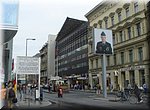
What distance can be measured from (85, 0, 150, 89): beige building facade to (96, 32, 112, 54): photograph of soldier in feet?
24.2

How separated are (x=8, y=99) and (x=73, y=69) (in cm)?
5833

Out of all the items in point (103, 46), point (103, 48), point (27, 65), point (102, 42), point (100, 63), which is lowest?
point (27, 65)

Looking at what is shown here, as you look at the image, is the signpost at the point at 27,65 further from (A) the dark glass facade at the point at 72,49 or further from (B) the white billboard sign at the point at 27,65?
(A) the dark glass facade at the point at 72,49

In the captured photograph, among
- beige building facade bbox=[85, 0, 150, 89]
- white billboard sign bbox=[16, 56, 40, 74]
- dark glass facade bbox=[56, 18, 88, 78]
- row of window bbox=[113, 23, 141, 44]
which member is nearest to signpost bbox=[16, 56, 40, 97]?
white billboard sign bbox=[16, 56, 40, 74]

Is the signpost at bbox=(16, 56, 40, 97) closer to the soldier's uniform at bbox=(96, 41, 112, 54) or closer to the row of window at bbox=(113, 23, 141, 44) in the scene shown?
the soldier's uniform at bbox=(96, 41, 112, 54)

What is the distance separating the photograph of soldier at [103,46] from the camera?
31.8 metres

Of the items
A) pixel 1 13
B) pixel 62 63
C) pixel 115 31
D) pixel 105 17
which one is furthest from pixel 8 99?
pixel 62 63

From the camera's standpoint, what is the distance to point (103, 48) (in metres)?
31.9

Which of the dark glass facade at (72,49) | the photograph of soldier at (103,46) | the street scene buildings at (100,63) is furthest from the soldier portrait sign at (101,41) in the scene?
the dark glass facade at (72,49)

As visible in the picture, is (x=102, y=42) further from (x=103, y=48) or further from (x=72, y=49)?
(x=72, y=49)

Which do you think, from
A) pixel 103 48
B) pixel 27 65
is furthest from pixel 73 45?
pixel 27 65

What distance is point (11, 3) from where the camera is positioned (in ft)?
37.9

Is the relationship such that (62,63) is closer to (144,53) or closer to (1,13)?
(144,53)

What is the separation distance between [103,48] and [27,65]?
43.2 ft
